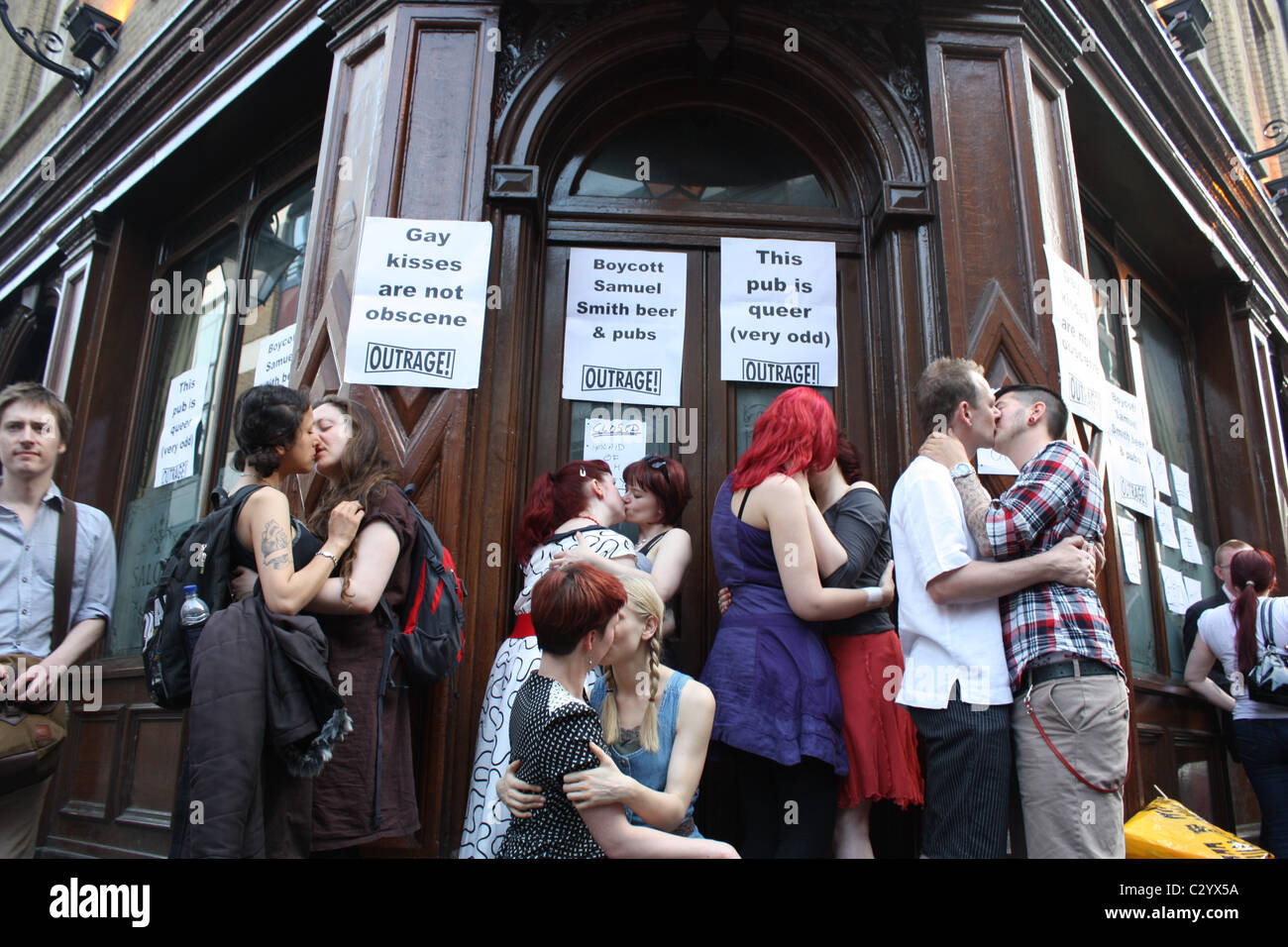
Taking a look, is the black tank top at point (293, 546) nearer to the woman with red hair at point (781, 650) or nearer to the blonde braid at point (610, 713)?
the blonde braid at point (610, 713)

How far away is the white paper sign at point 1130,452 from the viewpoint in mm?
5785

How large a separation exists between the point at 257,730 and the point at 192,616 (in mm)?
412

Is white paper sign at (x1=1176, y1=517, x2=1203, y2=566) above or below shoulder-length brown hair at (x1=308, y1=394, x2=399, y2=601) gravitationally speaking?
above

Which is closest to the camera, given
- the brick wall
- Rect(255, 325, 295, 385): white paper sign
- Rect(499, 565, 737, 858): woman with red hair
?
Rect(499, 565, 737, 858): woman with red hair

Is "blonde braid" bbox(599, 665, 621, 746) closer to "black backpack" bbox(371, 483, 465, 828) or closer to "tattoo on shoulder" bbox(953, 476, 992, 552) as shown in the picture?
"black backpack" bbox(371, 483, 465, 828)

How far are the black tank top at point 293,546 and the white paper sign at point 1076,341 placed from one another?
3226 millimetres

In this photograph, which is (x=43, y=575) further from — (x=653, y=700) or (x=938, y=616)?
(x=938, y=616)

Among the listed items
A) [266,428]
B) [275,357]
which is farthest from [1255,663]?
[275,357]

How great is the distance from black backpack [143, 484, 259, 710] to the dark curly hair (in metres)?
0.14

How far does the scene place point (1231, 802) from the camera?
6047mm

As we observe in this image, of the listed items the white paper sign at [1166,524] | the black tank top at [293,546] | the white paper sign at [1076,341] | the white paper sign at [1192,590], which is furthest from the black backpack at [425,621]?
the white paper sign at [1192,590]

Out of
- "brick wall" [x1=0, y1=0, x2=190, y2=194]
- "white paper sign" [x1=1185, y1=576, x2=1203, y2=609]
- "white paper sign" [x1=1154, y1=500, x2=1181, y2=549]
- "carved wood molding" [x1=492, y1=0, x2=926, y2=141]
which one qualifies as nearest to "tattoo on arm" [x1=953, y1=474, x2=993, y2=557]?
"carved wood molding" [x1=492, y1=0, x2=926, y2=141]

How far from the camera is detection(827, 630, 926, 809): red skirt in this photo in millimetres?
2963

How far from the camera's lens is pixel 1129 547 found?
5.87 m
